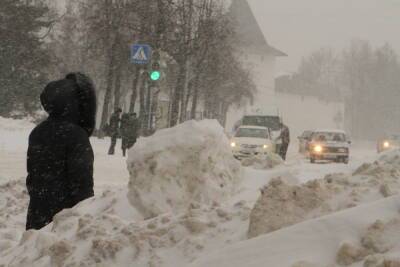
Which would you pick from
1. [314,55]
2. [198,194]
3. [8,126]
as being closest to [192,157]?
[198,194]

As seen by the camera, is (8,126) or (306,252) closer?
A: (306,252)

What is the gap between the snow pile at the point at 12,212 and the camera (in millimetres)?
7164

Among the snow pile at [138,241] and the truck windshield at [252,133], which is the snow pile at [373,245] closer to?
the snow pile at [138,241]

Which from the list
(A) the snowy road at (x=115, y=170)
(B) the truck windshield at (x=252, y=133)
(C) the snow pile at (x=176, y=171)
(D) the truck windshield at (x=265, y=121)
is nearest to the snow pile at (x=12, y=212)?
(C) the snow pile at (x=176, y=171)

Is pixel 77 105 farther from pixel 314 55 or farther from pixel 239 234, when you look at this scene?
pixel 314 55

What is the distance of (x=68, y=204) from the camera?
4.90 metres

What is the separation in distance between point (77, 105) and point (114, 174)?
11.3 metres

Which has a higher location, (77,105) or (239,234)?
(77,105)

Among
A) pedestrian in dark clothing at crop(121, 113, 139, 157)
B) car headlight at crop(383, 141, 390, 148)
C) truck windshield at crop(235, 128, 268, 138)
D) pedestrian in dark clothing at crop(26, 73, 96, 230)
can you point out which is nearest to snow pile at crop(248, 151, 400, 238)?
pedestrian in dark clothing at crop(26, 73, 96, 230)

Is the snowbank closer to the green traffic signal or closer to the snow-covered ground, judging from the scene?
the snow-covered ground

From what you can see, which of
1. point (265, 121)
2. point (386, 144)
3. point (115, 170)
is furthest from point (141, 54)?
point (386, 144)

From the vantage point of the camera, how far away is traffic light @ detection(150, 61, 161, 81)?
15.5 metres

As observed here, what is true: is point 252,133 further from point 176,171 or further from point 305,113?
point 305,113

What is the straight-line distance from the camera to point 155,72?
15.6 meters
